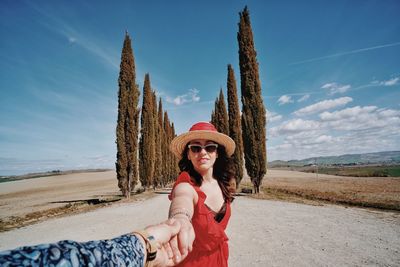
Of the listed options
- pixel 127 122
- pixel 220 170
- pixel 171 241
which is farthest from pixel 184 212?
pixel 127 122

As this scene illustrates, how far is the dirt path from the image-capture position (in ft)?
18.4

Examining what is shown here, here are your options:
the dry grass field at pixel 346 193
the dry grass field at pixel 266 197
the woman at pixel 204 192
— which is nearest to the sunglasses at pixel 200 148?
the woman at pixel 204 192

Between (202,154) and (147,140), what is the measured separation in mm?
23782

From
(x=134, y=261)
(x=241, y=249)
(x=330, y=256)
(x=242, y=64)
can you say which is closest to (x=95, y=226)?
(x=241, y=249)

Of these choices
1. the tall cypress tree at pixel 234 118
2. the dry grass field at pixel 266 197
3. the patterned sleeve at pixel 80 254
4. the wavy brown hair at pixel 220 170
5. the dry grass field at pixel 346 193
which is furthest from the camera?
the tall cypress tree at pixel 234 118

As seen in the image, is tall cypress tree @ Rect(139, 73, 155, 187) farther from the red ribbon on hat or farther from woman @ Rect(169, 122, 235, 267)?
the red ribbon on hat

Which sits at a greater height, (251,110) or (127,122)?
(251,110)

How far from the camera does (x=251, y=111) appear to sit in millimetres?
18812

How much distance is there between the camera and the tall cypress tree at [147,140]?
24438mm

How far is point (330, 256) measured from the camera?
18.4ft

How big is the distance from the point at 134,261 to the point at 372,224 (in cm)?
1044

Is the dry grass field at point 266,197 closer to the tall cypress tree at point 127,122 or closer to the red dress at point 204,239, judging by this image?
the tall cypress tree at point 127,122

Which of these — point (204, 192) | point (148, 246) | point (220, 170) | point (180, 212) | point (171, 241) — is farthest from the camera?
point (220, 170)

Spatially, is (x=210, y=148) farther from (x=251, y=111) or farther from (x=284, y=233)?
(x=251, y=111)
